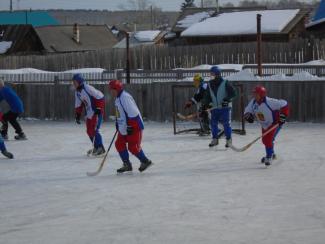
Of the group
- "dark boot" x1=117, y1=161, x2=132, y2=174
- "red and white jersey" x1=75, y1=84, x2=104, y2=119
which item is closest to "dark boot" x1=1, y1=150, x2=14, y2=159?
"red and white jersey" x1=75, y1=84, x2=104, y2=119

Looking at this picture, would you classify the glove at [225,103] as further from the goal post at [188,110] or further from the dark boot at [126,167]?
the goal post at [188,110]

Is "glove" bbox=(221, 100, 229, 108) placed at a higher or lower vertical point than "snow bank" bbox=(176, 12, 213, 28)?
lower

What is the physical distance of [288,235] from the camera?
7.64 m

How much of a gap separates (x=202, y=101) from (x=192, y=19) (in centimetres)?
3960

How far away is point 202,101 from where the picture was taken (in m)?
16.0

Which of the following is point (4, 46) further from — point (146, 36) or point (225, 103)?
point (225, 103)

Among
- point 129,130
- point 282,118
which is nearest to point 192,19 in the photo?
point 282,118

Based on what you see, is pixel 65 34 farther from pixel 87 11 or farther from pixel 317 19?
pixel 87 11

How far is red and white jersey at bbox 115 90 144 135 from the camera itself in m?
11.7

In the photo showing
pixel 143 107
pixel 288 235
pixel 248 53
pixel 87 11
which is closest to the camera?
pixel 288 235

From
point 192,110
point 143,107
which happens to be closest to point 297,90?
point 192,110

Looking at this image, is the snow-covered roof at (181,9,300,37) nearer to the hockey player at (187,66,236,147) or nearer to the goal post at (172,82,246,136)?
the goal post at (172,82,246,136)

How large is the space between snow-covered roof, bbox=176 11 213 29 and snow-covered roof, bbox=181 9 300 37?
26.2 ft

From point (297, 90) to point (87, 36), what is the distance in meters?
38.4
